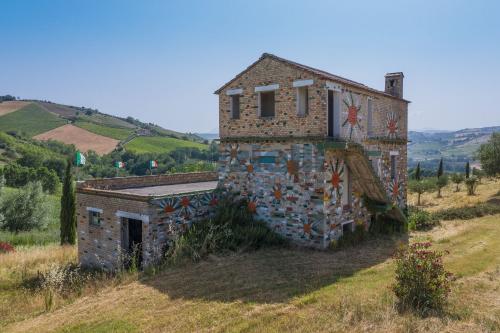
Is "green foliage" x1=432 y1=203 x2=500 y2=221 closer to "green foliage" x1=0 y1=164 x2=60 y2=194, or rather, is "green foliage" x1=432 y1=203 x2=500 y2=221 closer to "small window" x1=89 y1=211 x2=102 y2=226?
"small window" x1=89 y1=211 x2=102 y2=226

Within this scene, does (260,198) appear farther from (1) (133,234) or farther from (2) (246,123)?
(1) (133,234)

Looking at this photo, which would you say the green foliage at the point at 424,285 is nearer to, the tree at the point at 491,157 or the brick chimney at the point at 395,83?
the brick chimney at the point at 395,83

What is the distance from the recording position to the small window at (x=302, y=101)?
1516 cm

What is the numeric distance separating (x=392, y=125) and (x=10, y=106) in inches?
5016

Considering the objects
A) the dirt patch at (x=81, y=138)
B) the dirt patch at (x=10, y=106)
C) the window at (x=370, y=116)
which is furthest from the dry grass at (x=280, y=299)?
the dirt patch at (x=10, y=106)

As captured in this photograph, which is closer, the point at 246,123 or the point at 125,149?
the point at 246,123

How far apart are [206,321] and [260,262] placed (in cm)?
465

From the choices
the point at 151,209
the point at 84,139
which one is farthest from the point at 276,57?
the point at 84,139

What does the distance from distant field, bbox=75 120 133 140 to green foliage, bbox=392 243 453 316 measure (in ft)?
312

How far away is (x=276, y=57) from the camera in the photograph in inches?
613

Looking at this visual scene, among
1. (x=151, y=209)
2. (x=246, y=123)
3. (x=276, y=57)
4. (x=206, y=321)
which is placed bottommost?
(x=206, y=321)

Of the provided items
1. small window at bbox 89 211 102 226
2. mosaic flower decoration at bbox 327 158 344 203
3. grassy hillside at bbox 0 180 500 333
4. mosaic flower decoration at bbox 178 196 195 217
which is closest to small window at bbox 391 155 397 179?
grassy hillside at bbox 0 180 500 333

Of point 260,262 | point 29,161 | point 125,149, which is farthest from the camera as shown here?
point 125,149

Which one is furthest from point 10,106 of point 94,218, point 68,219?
point 94,218
